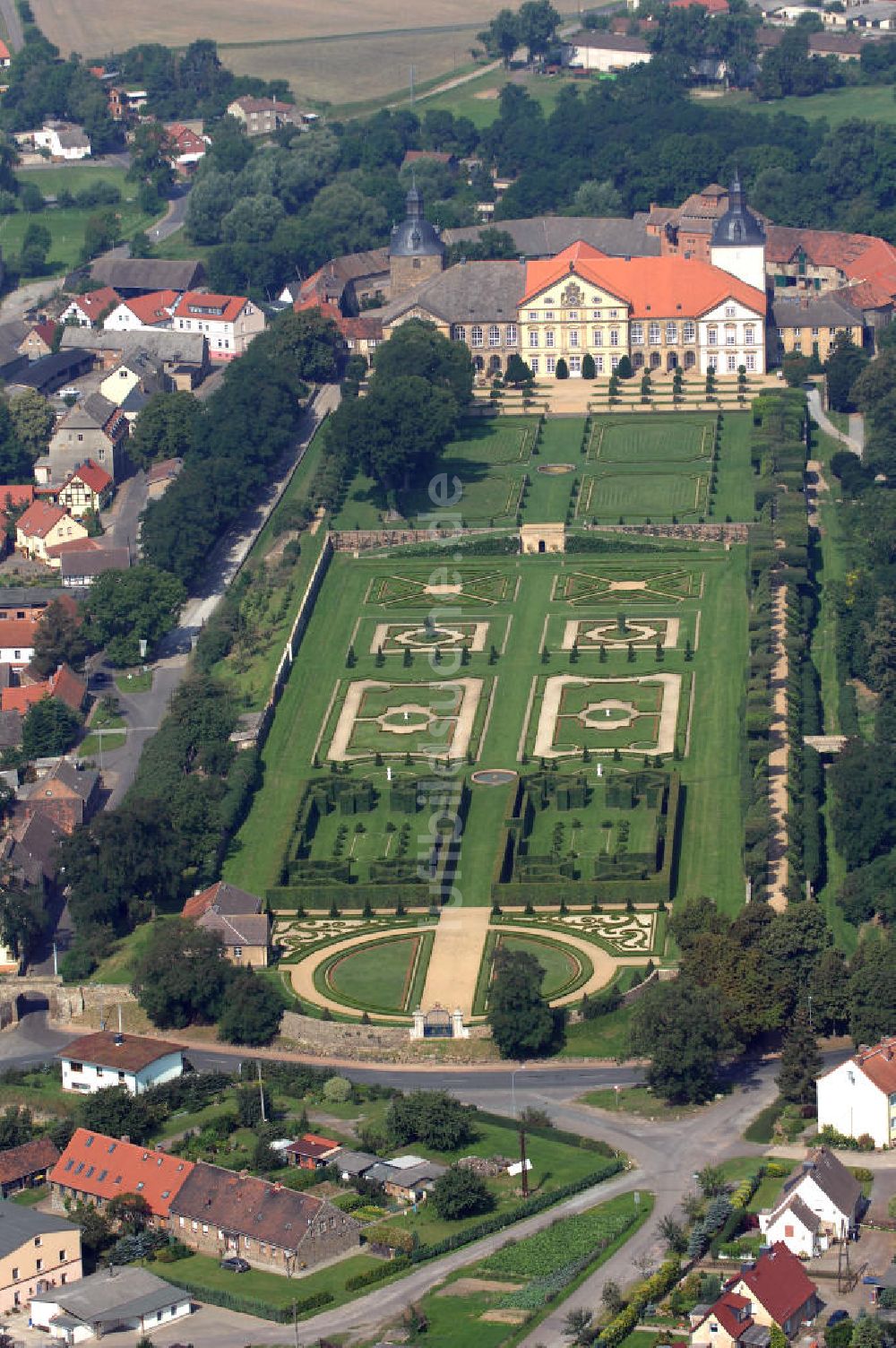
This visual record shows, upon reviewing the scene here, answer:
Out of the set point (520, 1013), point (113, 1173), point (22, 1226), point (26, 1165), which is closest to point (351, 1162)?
point (113, 1173)

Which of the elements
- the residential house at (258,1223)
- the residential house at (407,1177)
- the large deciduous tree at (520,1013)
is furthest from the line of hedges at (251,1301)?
the large deciduous tree at (520,1013)

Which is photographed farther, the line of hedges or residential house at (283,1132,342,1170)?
residential house at (283,1132,342,1170)

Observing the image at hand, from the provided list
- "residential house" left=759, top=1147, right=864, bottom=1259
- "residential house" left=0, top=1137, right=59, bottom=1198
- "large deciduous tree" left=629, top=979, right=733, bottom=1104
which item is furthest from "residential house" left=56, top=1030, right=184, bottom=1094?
"residential house" left=759, top=1147, right=864, bottom=1259

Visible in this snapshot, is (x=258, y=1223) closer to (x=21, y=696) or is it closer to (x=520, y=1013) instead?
(x=520, y=1013)

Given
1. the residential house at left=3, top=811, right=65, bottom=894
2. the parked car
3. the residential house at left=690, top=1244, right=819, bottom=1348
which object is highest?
the residential house at left=690, top=1244, right=819, bottom=1348

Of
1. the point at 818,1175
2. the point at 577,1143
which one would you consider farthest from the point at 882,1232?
the point at 577,1143

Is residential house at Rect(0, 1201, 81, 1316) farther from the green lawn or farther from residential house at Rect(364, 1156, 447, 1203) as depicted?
the green lawn
